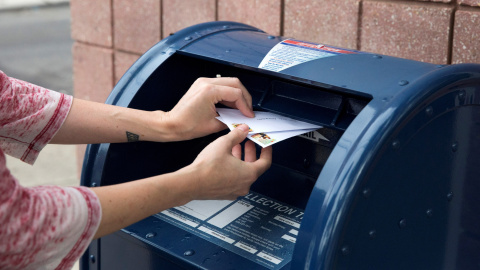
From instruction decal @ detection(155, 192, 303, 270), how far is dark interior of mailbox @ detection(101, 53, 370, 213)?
3.4 inches

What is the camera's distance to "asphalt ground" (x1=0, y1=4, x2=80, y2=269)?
468 centimetres

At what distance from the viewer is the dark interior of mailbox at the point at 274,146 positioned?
1835 mm

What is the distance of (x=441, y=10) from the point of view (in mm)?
2297

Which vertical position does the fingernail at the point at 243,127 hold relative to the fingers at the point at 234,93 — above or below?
below

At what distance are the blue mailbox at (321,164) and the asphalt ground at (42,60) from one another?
8.48ft

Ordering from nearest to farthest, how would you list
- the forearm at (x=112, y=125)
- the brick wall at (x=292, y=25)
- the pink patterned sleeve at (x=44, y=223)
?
the pink patterned sleeve at (x=44, y=223), the forearm at (x=112, y=125), the brick wall at (x=292, y=25)

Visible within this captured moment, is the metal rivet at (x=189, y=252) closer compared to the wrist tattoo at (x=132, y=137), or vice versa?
the metal rivet at (x=189, y=252)

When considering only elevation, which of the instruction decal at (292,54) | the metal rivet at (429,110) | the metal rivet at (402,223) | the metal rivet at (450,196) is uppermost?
the instruction decal at (292,54)

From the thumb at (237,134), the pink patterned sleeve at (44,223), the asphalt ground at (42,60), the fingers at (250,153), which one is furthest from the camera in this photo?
the asphalt ground at (42,60)

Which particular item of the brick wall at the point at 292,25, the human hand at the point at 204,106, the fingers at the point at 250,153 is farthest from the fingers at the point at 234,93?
the brick wall at the point at 292,25

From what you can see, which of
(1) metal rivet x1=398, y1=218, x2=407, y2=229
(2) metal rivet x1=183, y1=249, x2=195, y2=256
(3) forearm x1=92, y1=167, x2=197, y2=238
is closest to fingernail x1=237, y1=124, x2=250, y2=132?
(3) forearm x1=92, y1=167, x2=197, y2=238

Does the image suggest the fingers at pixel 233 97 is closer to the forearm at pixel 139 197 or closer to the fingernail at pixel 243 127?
the fingernail at pixel 243 127

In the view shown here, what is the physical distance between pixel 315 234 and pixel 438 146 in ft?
1.40

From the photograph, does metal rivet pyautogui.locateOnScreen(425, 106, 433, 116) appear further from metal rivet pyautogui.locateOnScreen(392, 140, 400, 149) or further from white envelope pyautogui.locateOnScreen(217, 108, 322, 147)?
white envelope pyautogui.locateOnScreen(217, 108, 322, 147)
